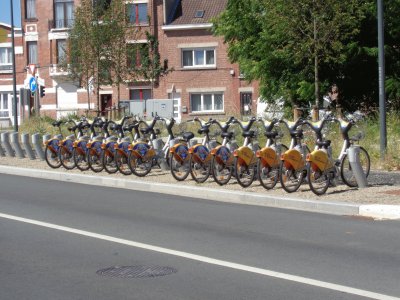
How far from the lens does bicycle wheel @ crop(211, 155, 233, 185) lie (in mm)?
→ 14398

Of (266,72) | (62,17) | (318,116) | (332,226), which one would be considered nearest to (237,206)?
(332,226)

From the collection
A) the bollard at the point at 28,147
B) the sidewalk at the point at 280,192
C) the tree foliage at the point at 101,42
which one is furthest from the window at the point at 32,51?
the sidewalk at the point at 280,192

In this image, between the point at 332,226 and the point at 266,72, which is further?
the point at 266,72

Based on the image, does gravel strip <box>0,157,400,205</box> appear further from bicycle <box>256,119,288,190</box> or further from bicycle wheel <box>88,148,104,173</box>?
bicycle wheel <box>88,148,104,173</box>

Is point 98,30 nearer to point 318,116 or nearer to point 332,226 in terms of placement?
point 318,116

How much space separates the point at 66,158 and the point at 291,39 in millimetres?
9369

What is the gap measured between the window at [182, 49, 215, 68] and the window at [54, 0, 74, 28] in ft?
27.7

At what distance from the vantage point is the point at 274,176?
13891mm

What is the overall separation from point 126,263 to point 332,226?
135 inches

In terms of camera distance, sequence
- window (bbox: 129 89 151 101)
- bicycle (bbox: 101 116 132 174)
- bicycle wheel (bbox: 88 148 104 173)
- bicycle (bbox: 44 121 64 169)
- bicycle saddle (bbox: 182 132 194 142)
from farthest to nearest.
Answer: window (bbox: 129 89 151 101), bicycle (bbox: 44 121 64 169), bicycle wheel (bbox: 88 148 104 173), bicycle (bbox: 101 116 132 174), bicycle saddle (bbox: 182 132 194 142)

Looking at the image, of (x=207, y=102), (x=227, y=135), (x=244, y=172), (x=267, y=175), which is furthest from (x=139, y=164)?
(x=207, y=102)

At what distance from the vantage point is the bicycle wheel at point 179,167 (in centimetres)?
1529

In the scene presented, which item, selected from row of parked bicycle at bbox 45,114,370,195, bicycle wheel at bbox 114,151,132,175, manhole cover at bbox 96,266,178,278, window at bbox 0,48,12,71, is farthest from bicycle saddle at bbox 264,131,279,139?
window at bbox 0,48,12,71

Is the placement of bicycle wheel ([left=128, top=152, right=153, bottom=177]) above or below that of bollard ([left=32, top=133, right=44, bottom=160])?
below
